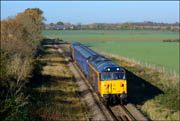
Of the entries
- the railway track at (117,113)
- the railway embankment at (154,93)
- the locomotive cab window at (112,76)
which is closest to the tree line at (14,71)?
the railway track at (117,113)

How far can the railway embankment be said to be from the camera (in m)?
19.7

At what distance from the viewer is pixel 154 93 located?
2561 centimetres

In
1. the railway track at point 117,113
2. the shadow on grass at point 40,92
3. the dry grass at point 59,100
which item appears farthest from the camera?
the shadow on grass at point 40,92

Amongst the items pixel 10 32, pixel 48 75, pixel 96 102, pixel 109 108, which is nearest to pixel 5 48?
pixel 10 32

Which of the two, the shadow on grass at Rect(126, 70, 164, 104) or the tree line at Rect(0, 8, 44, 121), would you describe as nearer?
the tree line at Rect(0, 8, 44, 121)

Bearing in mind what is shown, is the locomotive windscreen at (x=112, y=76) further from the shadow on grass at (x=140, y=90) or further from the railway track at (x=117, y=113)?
the shadow on grass at (x=140, y=90)

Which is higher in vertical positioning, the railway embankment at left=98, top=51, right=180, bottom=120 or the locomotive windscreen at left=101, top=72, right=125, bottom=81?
the locomotive windscreen at left=101, top=72, right=125, bottom=81

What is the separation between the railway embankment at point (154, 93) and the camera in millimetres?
19734

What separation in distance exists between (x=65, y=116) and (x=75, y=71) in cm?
1917

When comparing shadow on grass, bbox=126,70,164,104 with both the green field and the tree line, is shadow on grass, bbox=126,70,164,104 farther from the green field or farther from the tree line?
the green field

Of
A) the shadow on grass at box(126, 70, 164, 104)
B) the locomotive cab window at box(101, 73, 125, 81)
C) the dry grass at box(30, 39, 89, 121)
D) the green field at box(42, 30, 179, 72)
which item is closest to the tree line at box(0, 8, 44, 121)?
the dry grass at box(30, 39, 89, 121)

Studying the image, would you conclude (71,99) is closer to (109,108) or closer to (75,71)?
(109,108)

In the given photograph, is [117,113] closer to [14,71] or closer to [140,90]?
[140,90]

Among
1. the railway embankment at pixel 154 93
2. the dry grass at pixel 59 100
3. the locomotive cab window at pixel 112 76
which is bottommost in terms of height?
the railway embankment at pixel 154 93
